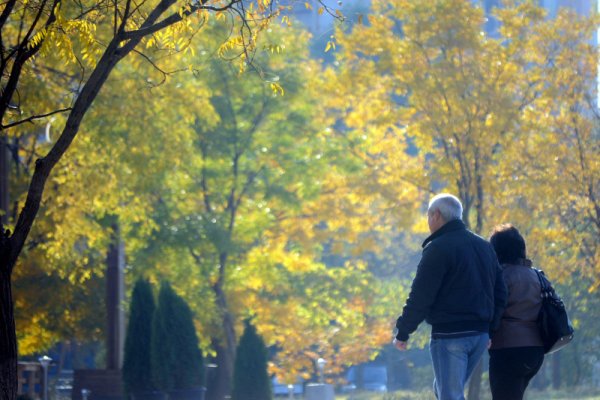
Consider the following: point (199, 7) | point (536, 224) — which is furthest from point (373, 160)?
point (199, 7)

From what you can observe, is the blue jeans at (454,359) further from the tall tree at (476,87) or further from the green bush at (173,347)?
the green bush at (173,347)

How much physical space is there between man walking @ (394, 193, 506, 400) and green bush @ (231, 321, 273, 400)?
1416 centimetres

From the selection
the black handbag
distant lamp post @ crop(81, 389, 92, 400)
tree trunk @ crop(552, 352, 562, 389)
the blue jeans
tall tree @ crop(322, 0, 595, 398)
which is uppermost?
tall tree @ crop(322, 0, 595, 398)

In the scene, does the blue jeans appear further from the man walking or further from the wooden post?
the wooden post

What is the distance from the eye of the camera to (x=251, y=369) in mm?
21578

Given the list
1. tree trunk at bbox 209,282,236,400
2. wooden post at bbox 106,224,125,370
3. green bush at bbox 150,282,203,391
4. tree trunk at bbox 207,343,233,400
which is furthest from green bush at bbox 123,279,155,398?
tree trunk at bbox 207,343,233,400

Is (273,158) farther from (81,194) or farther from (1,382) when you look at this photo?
(1,382)

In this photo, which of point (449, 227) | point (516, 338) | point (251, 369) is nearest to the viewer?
point (449, 227)

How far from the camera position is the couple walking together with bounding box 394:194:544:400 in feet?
24.0

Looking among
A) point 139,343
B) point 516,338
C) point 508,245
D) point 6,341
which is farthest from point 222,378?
point 516,338

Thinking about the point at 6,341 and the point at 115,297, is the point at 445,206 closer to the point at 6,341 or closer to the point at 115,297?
the point at 6,341

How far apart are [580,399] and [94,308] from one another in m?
10.9

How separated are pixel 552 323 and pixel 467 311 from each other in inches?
25.2

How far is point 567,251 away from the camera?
22.8m
